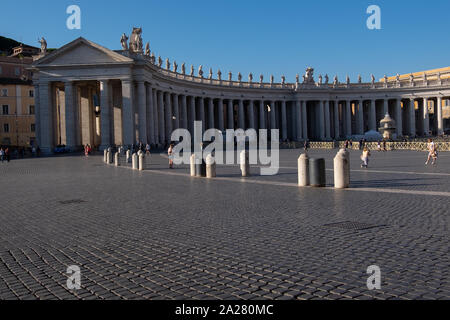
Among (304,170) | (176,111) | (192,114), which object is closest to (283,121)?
(192,114)

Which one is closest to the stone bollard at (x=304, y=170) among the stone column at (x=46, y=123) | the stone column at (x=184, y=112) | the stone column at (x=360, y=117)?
the stone column at (x=46, y=123)

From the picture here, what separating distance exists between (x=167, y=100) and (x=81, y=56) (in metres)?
18.1

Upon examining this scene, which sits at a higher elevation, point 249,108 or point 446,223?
point 249,108

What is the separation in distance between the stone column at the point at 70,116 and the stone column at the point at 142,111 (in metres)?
9.49

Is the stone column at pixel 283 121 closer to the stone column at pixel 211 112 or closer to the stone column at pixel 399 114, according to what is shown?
the stone column at pixel 211 112

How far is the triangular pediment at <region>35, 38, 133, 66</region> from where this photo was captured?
6488 cm

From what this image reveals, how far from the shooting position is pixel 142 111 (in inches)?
2657

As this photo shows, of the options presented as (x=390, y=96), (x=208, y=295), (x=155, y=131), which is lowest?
(x=208, y=295)

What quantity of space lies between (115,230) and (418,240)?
630 centimetres

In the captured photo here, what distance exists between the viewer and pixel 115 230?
34.2ft

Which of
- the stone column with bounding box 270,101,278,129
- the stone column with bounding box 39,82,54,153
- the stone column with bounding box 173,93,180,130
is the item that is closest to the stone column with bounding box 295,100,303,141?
the stone column with bounding box 270,101,278,129
